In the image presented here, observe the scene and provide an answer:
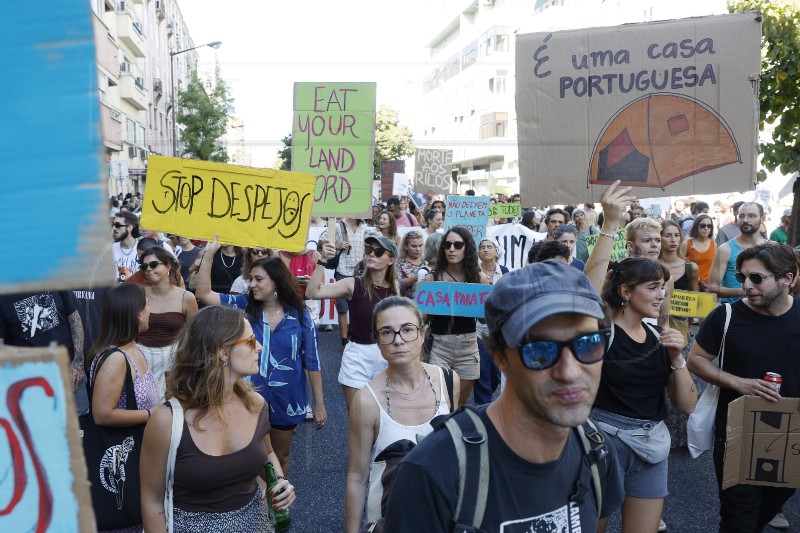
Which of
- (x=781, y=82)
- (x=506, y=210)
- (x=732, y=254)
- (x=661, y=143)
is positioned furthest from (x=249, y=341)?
(x=506, y=210)

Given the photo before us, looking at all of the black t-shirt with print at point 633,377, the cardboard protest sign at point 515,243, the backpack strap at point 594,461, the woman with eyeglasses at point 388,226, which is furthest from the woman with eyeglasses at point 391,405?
the woman with eyeglasses at point 388,226

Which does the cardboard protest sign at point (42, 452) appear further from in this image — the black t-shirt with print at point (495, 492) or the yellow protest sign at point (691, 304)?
the yellow protest sign at point (691, 304)

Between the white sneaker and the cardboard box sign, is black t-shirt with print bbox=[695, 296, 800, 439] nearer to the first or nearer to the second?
the cardboard box sign

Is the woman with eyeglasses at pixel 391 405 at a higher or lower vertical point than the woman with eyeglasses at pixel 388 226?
lower

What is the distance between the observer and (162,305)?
4594 millimetres

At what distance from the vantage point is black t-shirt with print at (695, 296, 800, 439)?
11.7 feet

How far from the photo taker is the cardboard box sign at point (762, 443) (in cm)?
350

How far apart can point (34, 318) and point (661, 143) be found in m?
3.59

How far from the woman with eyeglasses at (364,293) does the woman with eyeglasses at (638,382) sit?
5.71ft

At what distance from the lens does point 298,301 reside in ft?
14.3

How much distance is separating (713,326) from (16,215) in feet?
11.6

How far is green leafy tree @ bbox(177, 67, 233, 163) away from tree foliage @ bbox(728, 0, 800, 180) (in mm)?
5104

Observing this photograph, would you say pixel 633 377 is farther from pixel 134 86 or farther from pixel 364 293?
pixel 134 86

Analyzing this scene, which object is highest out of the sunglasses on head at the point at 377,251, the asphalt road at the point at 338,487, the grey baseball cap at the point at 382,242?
the grey baseball cap at the point at 382,242
